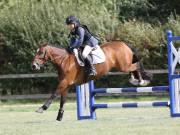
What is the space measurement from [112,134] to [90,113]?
198 inches

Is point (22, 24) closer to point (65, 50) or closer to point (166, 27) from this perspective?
point (166, 27)

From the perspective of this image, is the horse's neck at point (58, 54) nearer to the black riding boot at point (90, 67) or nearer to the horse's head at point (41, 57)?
the horse's head at point (41, 57)

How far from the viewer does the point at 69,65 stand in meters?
16.1

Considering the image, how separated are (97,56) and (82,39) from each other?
2.70 feet

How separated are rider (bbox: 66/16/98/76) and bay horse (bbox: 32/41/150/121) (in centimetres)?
25

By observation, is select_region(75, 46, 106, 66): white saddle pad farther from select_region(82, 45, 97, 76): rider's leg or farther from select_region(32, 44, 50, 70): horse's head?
select_region(32, 44, 50, 70): horse's head

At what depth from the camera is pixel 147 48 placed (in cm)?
2855

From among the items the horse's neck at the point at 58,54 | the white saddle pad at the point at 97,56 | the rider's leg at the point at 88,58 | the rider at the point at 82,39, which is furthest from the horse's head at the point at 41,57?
the rider's leg at the point at 88,58

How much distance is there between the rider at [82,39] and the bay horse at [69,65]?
246 mm

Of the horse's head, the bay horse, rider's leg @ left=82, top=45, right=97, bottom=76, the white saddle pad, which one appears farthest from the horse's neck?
rider's leg @ left=82, top=45, right=97, bottom=76

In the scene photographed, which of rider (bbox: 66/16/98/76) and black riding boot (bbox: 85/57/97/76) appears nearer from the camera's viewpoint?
rider (bbox: 66/16/98/76)

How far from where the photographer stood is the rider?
15.7 metres

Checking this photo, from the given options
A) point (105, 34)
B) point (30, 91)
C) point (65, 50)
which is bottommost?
point (30, 91)

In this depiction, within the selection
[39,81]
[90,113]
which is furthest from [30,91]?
[90,113]
